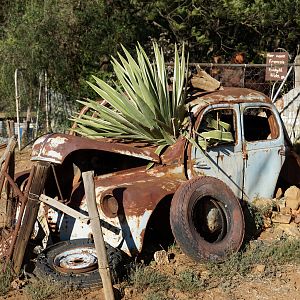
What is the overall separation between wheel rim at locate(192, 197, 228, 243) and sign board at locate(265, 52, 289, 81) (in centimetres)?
612

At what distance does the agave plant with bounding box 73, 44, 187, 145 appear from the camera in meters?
6.49

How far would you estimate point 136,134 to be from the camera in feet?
21.8

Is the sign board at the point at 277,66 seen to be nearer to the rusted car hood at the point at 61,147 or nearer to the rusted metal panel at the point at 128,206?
the rusted metal panel at the point at 128,206

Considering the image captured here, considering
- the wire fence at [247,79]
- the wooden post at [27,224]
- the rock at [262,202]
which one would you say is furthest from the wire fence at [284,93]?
the wooden post at [27,224]

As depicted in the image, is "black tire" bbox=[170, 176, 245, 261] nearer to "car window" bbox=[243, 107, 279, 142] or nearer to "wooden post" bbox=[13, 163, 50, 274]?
"wooden post" bbox=[13, 163, 50, 274]

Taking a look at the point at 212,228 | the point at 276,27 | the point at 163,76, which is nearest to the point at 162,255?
the point at 212,228

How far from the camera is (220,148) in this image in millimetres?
6656

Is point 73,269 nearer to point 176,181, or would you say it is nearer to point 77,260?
point 77,260

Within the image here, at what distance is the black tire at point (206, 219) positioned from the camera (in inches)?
221

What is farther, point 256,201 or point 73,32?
point 73,32

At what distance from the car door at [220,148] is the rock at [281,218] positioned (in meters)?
0.56

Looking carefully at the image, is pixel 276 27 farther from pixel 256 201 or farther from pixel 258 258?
pixel 258 258

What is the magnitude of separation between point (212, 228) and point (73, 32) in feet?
31.3

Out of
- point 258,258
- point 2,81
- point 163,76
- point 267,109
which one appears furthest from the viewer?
point 2,81
